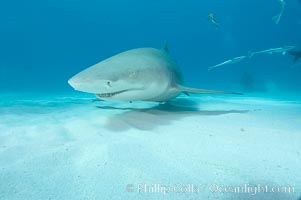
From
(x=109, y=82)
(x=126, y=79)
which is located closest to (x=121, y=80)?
(x=126, y=79)

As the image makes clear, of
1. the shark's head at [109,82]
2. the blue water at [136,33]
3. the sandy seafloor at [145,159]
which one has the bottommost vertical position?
the sandy seafloor at [145,159]

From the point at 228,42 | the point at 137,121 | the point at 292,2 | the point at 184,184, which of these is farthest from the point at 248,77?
the point at 228,42

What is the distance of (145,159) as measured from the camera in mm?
2004

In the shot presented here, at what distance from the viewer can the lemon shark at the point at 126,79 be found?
283 cm

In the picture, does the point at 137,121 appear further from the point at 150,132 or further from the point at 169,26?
the point at 169,26

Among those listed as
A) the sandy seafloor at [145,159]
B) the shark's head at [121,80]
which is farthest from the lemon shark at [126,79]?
the sandy seafloor at [145,159]

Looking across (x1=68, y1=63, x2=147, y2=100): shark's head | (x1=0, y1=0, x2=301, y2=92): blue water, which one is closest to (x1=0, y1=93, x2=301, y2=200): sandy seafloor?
(x1=68, y1=63, x2=147, y2=100): shark's head

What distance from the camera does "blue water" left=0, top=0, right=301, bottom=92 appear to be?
2761 inches

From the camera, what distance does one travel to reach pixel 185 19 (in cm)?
9181

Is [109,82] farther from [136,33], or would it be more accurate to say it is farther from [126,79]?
[136,33]

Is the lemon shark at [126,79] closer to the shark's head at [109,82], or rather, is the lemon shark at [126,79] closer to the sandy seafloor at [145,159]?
the shark's head at [109,82]

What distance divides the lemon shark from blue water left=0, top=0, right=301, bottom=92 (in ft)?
195

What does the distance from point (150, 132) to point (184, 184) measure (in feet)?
4.25

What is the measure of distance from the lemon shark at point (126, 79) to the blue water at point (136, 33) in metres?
59.3
